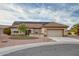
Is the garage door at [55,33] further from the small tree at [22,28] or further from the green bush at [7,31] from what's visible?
the green bush at [7,31]

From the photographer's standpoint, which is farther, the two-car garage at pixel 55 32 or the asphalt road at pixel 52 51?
the two-car garage at pixel 55 32

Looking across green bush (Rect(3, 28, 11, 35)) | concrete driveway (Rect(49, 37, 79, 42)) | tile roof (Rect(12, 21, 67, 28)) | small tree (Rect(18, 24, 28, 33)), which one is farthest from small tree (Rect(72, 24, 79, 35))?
green bush (Rect(3, 28, 11, 35))

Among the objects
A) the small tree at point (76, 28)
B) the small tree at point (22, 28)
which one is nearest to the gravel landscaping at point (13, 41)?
the small tree at point (22, 28)

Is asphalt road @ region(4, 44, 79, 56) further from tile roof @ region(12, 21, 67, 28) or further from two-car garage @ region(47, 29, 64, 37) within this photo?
tile roof @ region(12, 21, 67, 28)

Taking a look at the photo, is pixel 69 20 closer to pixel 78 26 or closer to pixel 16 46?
pixel 78 26

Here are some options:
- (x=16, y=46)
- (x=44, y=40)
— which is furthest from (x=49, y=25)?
(x=16, y=46)

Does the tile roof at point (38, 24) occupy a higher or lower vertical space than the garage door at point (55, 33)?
higher
